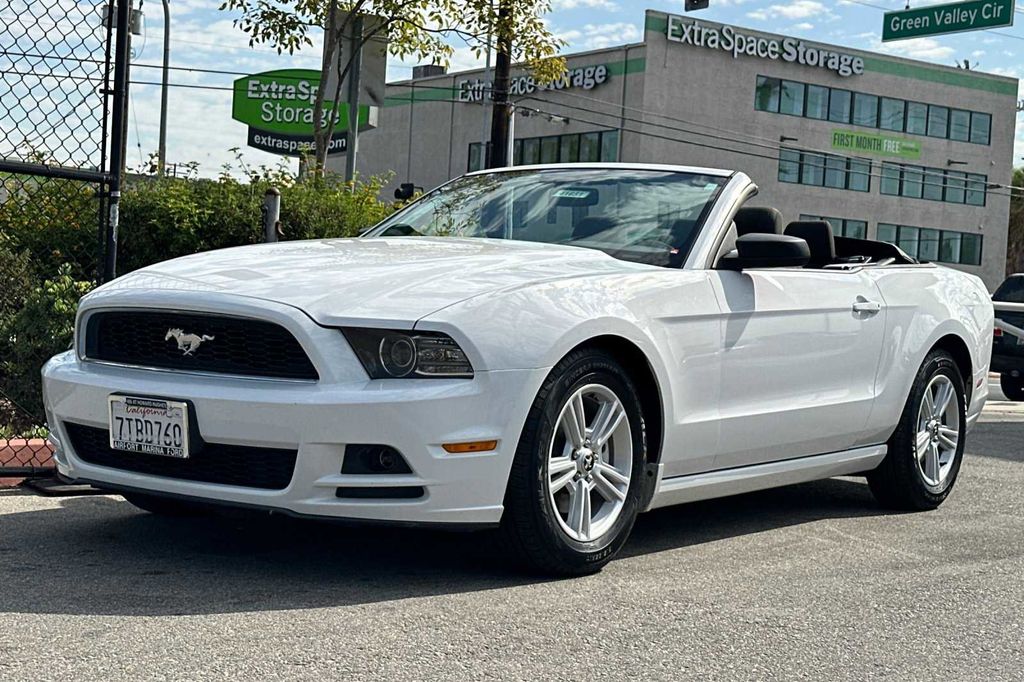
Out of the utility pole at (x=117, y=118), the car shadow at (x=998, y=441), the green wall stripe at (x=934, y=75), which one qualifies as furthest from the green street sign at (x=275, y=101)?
the utility pole at (x=117, y=118)

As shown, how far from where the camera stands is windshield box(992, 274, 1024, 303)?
18.7 meters

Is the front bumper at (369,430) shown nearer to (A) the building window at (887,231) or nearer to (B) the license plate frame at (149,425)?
(B) the license plate frame at (149,425)

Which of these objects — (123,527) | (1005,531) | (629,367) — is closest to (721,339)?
(629,367)

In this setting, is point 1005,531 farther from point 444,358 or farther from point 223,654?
point 223,654

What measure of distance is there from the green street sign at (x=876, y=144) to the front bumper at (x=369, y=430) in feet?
171

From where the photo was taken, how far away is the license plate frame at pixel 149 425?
4.64 m

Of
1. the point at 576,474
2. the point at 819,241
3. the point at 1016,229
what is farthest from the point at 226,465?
the point at 1016,229

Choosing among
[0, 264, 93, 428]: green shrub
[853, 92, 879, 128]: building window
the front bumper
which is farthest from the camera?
[853, 92, 879, 128]: building window

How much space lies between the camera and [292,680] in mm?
3639

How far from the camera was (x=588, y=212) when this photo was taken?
600cm

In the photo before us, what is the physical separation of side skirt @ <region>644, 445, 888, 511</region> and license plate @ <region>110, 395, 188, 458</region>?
5.79 feet

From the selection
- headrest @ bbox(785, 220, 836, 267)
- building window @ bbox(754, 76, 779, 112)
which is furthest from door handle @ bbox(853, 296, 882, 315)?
building window @ bbox(754, 76, 779, 112)

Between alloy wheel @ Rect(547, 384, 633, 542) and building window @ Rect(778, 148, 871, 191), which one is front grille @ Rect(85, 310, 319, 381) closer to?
alloy wheel @ Rect(547, 384, 633, 542)

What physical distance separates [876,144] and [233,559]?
54.0m
